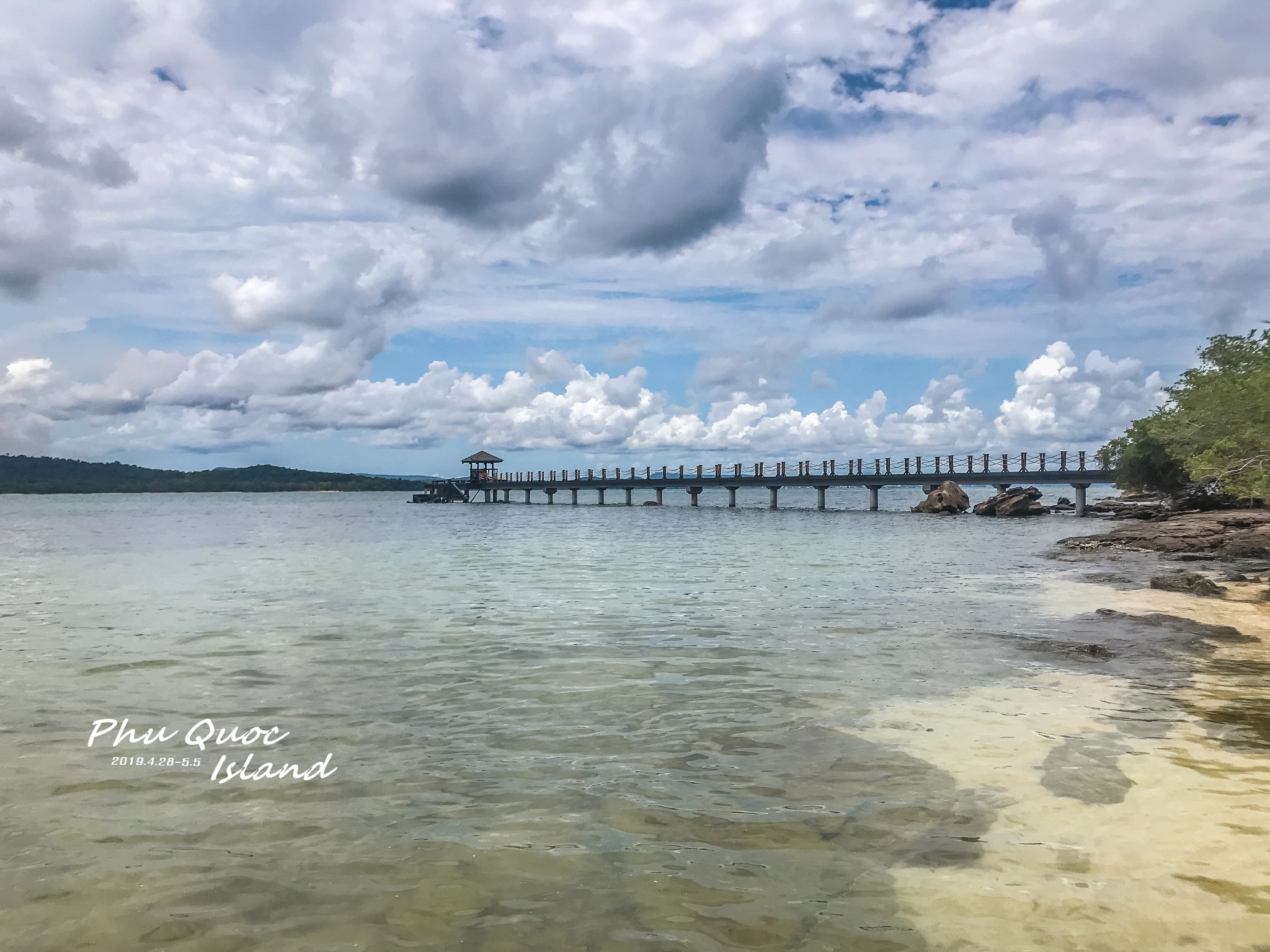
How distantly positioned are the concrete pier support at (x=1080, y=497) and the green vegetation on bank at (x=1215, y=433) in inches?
516

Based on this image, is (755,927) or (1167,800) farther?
(1167,800)

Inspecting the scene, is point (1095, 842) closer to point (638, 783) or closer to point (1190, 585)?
point (638, 783)

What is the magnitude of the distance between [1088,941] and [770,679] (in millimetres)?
6439

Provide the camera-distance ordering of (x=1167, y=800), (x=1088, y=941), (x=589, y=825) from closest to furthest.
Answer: (x=1088, y=941)
(x=589, y=825)
(x=1167, y=800)

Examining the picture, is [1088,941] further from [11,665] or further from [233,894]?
[11,665]

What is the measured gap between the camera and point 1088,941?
15.3ft

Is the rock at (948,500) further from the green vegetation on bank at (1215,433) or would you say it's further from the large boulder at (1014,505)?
the green vegetation on bank at (1215,433)

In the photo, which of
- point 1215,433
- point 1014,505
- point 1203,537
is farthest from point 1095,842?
point 1014,505

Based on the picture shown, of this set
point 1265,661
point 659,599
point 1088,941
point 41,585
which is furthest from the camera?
point 41,585

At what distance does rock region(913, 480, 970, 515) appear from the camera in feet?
223

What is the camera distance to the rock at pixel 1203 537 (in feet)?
94.1

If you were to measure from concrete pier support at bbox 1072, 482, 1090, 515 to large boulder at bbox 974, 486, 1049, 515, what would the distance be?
2.91 meters

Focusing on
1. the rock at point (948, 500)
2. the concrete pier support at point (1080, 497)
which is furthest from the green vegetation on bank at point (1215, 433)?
the rock at point (948, 500)

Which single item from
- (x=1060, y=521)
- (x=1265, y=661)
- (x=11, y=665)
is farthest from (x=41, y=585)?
(x=1060, y=521)
